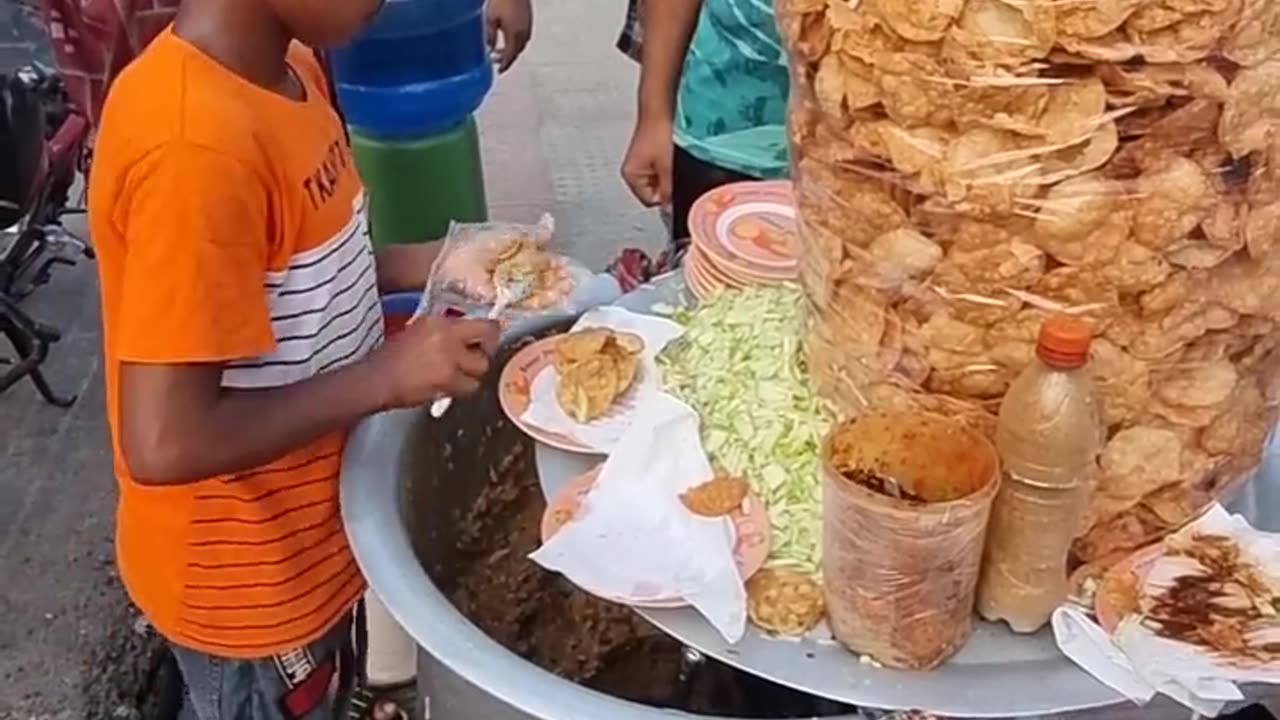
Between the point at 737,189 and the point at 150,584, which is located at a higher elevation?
the point at 737,189

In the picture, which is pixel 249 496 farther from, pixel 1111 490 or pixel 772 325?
pixel 1111 490

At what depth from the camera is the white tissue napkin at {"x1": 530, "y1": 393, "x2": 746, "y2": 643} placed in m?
1.28

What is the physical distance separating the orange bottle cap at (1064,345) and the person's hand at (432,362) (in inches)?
23.1

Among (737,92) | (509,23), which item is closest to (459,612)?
(737,92)

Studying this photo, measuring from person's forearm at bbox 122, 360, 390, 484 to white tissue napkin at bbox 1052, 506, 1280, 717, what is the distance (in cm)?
69

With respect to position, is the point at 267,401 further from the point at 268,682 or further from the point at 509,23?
the point at 509,23

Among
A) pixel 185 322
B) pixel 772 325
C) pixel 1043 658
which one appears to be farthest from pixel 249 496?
pixel 1043 658

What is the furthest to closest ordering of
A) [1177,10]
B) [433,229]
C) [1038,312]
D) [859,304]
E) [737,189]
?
1. [433,229]
2. [737,189]
3. [859,304]
4. [1038,312]
5. [1177,10]

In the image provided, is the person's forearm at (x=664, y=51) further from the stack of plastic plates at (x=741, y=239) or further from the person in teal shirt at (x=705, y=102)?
the stack of plastic plates at (x=741, y=239)

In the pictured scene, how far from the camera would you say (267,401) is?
1.45 metres

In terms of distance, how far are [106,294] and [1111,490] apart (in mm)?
1012

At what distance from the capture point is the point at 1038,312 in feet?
4.13

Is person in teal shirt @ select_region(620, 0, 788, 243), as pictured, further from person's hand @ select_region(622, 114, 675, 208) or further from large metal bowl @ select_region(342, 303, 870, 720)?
large metal bowl @ select_region(342, 303, 870, 720)

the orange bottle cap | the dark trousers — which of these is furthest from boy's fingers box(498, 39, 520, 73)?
the orange bottle cap
